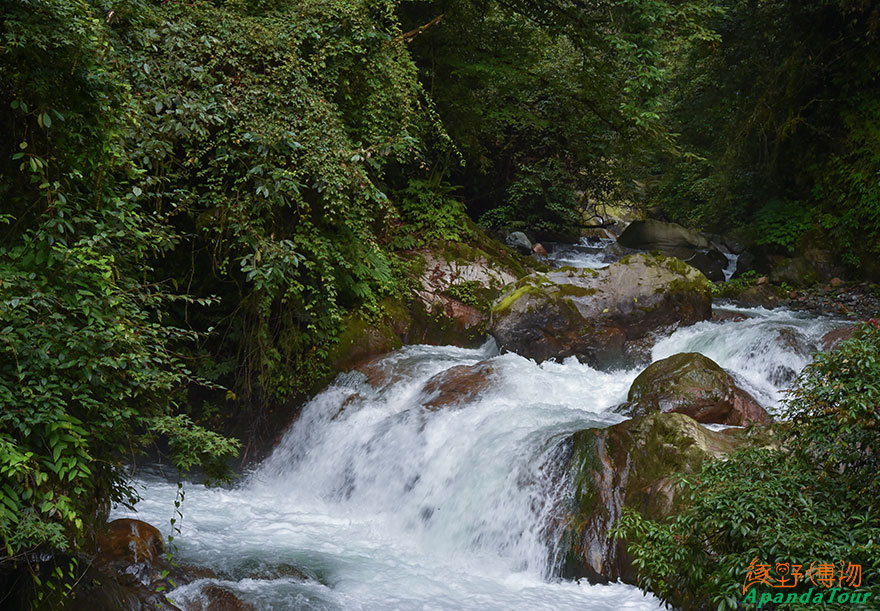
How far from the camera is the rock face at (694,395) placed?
6.61 metres

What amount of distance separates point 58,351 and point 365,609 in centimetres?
288

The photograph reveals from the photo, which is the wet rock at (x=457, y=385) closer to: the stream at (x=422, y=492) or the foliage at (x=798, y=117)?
the stream at (x=422, y=492)

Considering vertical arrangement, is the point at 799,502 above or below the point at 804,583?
above

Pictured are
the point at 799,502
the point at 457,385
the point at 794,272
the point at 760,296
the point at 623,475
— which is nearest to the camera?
the point at 799,502

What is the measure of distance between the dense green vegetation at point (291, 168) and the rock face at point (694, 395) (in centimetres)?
Answer: 335

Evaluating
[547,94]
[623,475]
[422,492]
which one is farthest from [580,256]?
[623,475]

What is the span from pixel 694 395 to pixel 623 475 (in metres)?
1.74

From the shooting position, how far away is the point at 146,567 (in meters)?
4.79

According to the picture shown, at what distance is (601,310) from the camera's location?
372 inches

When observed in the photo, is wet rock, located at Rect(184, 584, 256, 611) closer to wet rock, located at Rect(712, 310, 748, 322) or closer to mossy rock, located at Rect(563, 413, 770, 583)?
mossy rock, located at Rect(563, 413, 770, 583)

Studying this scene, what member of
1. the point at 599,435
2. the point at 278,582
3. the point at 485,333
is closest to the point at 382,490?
the point at 278,582

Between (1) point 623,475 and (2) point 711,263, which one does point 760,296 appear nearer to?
(2) point 711,263

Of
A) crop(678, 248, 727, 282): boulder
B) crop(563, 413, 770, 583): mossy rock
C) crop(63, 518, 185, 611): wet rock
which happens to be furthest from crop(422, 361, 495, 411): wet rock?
crop(678, 248, 727, 282): boulder

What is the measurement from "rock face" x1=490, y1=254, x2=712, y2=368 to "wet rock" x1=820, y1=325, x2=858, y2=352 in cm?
181
